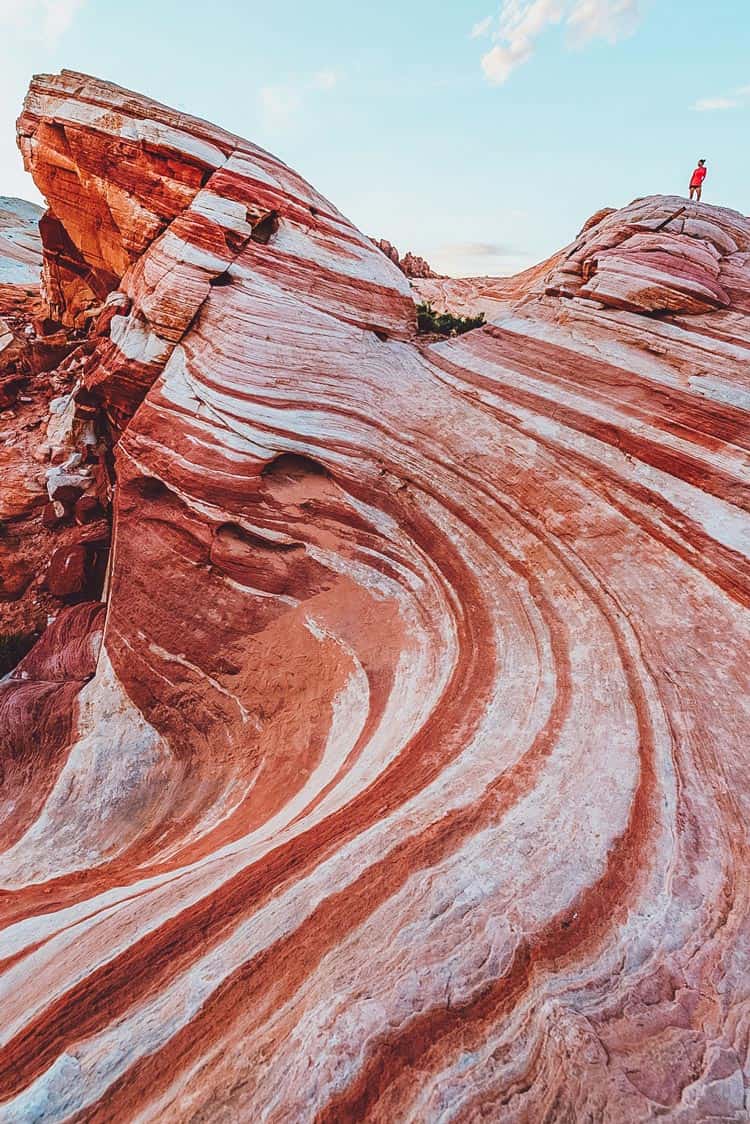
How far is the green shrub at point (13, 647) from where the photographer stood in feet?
30.5

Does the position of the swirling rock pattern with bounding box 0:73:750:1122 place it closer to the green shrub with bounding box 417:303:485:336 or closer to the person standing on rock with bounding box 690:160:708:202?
the green shrub with bounding box 417:303:485:336

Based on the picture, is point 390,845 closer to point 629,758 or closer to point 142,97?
point 629,758

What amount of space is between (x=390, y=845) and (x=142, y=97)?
1500 centimetres

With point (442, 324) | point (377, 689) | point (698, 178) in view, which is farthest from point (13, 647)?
point (698, 178)

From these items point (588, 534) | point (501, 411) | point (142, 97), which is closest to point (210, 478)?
point (501, 411)

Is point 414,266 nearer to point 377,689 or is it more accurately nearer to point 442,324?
point 442,324

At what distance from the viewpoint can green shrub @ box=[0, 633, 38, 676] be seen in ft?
30.5

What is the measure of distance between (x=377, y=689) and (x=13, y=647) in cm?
772

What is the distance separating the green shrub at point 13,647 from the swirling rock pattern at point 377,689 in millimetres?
848

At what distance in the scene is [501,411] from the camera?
7844 mm

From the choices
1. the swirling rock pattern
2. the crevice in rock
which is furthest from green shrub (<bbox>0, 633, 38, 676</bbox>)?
the crevice in rock

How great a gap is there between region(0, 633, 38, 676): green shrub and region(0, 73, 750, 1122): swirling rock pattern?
2.78 ft

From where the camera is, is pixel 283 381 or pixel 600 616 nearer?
pixel 600 616

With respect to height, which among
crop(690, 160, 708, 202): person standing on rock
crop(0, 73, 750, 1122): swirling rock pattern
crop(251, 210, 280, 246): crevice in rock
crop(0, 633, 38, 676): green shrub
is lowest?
crop(0, 633, 38, 676): green shrub
